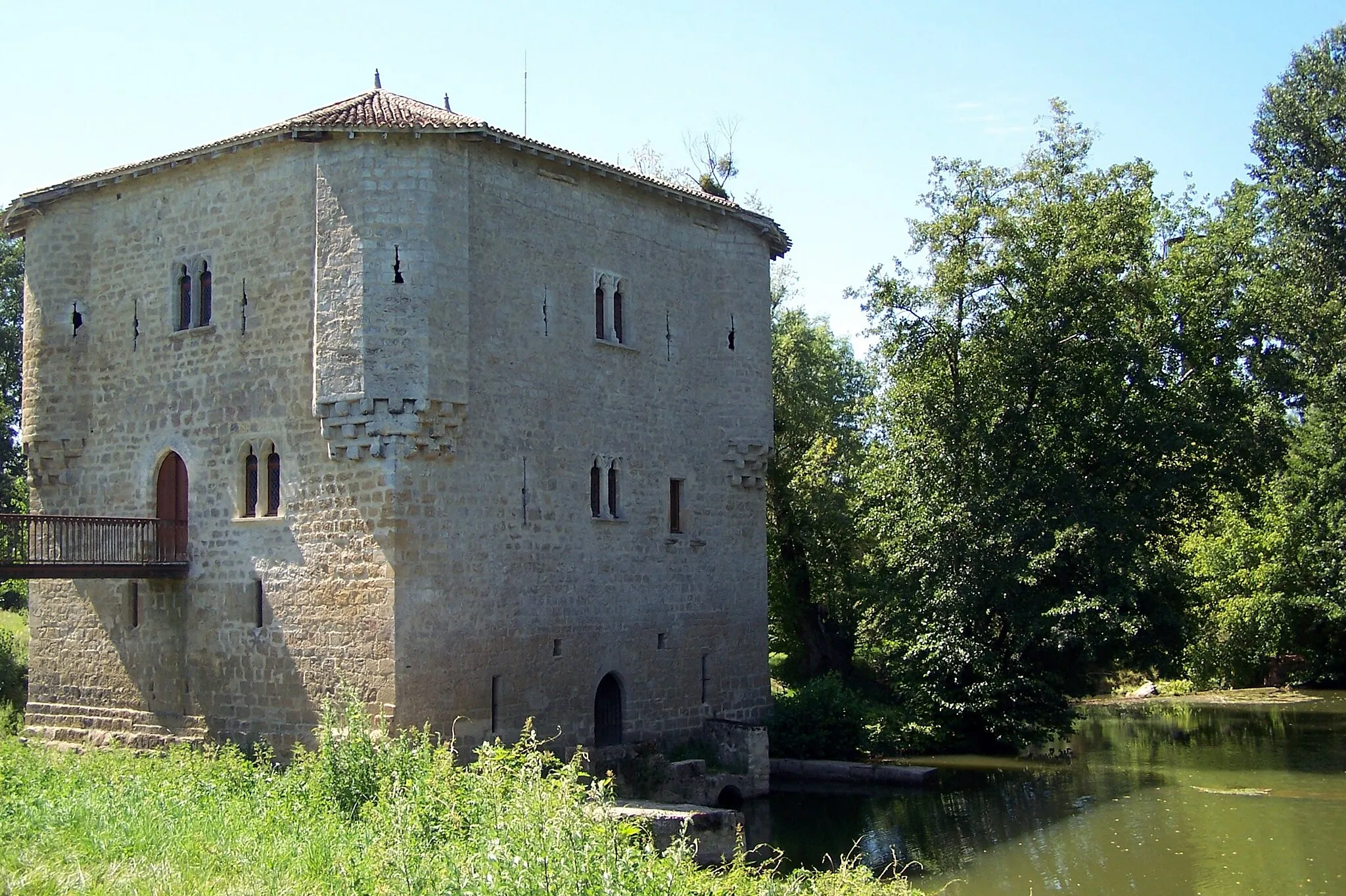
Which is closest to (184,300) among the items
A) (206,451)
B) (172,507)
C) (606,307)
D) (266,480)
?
(206,451)

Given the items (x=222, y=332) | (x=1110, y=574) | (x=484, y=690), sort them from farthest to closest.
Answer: (x=1110, y=574), (x=222, y=332), (x=484, y=690)

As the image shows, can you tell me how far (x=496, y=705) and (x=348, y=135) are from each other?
8.72m

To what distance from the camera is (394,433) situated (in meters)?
19.0

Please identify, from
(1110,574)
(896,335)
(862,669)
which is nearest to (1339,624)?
(862,669)

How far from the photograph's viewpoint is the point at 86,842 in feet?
39.1

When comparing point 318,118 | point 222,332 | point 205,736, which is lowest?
point 205,736

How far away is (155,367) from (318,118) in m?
5.25

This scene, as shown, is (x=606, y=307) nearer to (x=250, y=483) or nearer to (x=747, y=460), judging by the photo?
(x=747, y=460)

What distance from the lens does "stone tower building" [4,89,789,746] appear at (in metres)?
19.3

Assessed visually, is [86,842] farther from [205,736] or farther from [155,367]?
[155,367]

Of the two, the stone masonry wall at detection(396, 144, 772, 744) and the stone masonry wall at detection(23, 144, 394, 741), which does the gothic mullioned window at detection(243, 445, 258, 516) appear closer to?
the stone masonry wall at detection(23, 144, 394, 741)

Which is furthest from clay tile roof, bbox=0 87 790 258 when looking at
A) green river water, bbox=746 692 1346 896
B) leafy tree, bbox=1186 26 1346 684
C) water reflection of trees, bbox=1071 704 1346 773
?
leafy tree, bbox=1186 26 1346 684

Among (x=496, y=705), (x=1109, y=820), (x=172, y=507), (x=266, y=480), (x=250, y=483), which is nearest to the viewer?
(x=1109, y=820)

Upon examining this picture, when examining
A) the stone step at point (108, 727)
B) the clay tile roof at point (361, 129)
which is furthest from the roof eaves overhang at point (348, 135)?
the stone step at point (108, 727)
